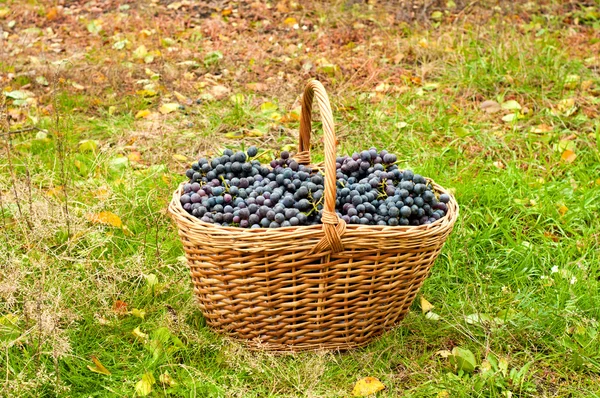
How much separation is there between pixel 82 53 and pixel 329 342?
11.4 ft

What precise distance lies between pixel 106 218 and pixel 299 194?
39.5 inches

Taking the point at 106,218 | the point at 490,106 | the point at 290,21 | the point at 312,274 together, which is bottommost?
the point at 290,21

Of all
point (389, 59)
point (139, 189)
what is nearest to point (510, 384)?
point (139, 189)

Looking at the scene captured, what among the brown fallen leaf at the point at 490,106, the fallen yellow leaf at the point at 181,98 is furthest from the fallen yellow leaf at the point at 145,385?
the brown fallen leaf at the point at 490,106

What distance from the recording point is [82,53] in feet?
16.4

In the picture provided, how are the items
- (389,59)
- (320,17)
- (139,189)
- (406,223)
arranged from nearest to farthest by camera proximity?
(406,223) → (139,189) → (389,59) → (320,17)

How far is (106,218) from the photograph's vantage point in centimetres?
285

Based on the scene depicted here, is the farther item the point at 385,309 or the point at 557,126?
the point at 557,126

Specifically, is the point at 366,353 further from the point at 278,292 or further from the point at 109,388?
the point at 109,388

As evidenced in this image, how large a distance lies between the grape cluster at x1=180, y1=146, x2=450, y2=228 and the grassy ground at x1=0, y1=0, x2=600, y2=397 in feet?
1.26

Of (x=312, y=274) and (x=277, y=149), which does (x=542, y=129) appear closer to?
(x=277, y=149)

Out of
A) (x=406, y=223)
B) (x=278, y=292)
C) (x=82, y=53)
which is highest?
(x=406, y=223)

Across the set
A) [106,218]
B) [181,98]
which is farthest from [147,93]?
[106,218]

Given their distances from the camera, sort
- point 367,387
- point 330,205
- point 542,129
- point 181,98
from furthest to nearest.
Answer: point 181,98 → point 542,129 → point 367,387 → point 330,205
